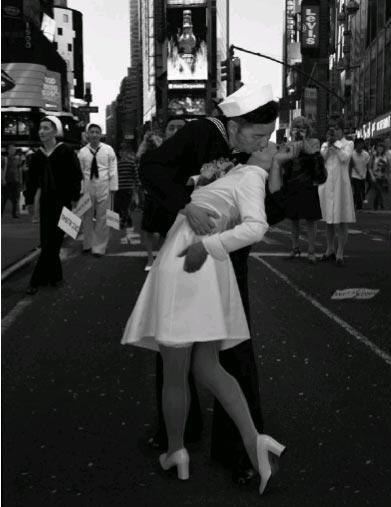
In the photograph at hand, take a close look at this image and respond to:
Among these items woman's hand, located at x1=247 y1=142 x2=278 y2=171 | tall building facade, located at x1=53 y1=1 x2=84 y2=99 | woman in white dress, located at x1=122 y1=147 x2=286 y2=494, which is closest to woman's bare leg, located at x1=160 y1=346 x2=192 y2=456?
woman in white dress, located at x1=122 y1=147 x2=286 y2=494

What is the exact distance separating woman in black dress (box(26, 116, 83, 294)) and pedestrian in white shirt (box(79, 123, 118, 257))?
345 cm

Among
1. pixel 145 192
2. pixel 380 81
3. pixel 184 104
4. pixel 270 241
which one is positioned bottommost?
pixel 270 241

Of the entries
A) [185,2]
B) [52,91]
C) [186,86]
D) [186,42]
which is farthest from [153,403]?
[185,2]

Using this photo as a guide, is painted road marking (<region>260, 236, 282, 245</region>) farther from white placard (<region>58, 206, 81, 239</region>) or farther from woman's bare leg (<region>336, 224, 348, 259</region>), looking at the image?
white placard (<region>58, 206, 81, 239</region>)

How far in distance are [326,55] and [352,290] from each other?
88294 mm

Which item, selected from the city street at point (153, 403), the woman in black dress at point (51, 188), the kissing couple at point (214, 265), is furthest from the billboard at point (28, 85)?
the kissing couple at point (214, 265)

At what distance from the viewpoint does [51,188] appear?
33.0 ft

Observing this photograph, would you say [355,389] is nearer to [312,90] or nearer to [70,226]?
[70,226]

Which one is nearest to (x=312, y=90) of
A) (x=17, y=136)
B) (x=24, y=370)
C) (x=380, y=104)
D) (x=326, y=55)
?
(x=380, y=104)

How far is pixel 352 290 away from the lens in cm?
989

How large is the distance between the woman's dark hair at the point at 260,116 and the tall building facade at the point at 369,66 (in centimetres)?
4579

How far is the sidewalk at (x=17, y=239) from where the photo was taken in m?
13.4

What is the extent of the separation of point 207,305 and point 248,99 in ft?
2.81

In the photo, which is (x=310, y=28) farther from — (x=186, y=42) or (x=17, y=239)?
(x=186, y=42)
